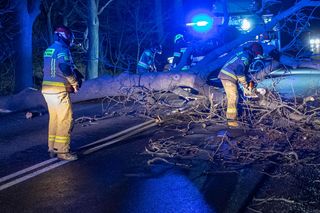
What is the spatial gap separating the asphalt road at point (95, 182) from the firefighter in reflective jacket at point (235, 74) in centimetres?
159

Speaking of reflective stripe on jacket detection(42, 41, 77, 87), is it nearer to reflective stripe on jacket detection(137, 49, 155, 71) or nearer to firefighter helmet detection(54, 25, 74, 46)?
firefighter helmet detection(54, 25, 74, 46)

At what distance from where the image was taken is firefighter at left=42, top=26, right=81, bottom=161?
4.84m

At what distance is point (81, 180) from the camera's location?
170 inches

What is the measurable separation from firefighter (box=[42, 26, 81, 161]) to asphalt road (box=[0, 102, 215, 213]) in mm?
315

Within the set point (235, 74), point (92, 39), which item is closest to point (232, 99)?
point (235, 74)

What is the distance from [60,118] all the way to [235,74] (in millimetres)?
3156

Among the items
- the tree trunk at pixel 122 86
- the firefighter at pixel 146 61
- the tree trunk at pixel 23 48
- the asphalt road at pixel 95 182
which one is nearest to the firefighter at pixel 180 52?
the firefighter at pixel 146 61

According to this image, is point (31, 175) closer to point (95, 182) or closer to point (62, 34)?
point (95, 182)

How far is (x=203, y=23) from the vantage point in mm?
14078

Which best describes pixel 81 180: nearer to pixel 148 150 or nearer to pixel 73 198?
pixel 73 198

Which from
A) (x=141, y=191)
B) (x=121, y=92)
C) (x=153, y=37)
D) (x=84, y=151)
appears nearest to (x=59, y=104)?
(x=84, y=151)

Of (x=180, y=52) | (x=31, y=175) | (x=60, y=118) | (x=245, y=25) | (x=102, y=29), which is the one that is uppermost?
(x=102, y=29)

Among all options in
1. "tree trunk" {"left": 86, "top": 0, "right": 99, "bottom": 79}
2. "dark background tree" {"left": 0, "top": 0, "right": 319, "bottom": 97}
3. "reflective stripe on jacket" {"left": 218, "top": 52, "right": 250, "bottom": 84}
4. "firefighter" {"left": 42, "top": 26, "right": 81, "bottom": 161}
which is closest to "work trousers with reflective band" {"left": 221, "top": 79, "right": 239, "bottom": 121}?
"reflective stripe on jacket" {"left": 218, "top": 52, "right": 250, "bottom": 84}

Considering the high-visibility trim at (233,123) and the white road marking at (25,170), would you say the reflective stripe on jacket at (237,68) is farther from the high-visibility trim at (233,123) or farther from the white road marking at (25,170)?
the white road marking at (25,170)
